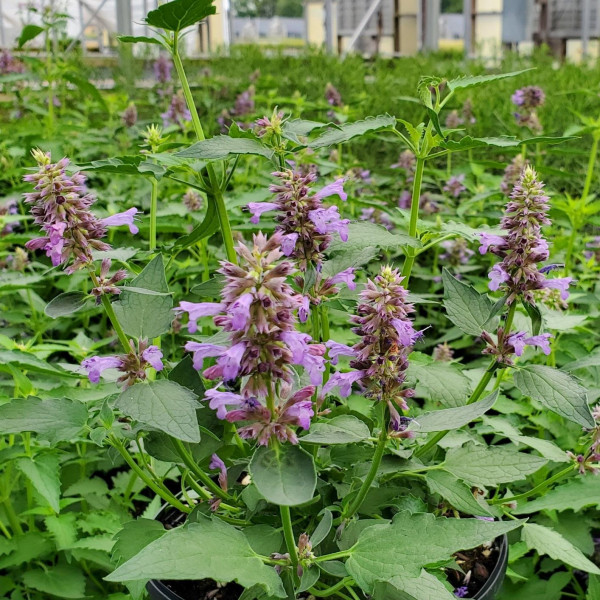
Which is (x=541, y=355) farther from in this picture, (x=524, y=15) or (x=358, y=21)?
(x=358, y=21)

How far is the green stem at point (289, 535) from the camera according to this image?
0.94 m

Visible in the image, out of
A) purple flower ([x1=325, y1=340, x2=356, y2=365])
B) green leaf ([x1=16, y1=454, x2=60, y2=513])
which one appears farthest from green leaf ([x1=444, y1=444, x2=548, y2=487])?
green leaf ([x1=16, y1=454, x2=60, y2=513])

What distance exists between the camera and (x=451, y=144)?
116 centimetres

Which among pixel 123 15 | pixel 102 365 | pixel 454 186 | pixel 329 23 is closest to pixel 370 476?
pixel 102 365

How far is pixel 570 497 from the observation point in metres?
1.47

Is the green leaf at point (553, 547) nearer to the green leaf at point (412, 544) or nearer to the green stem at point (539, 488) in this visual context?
the green stem at point (539, 488)

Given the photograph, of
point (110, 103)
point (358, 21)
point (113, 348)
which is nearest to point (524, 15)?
point (358, 21)

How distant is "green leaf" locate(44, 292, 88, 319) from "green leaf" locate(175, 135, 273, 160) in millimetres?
255

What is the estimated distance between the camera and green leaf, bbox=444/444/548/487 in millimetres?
1122

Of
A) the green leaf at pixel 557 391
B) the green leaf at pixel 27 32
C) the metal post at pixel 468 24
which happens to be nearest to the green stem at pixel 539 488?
the green leaf at pixel 557 391

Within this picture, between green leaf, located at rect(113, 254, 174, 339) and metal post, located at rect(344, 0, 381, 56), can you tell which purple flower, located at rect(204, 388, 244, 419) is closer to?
green leaf, located at rect(113, 254, 174, 339)

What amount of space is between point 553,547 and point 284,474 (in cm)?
71

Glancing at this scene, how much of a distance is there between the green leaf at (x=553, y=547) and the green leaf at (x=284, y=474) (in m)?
0.65

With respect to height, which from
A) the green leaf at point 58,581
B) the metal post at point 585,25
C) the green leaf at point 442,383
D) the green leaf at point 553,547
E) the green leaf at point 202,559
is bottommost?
the green leaf at point 58,581
